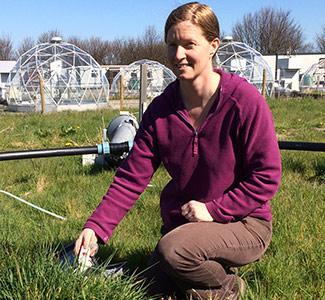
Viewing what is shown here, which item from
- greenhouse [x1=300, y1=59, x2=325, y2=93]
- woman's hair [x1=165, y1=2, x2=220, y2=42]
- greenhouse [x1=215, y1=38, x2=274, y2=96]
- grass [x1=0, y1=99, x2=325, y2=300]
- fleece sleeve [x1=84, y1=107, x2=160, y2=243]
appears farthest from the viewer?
greenhouse [x1=300, y1=59, x2=325, y2=93]

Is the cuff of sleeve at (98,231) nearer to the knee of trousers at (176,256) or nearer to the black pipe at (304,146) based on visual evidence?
the knee of trousers at (176,256)

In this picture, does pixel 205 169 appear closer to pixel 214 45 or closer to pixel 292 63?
pixel 214 45

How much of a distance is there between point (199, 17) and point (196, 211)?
0.91 metres

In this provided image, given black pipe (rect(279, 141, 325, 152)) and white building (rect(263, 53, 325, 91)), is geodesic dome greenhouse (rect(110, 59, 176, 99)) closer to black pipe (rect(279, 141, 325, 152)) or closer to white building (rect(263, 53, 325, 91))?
black pipe (rect(279, 141, 325, 152))

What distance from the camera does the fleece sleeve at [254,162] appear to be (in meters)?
2.46

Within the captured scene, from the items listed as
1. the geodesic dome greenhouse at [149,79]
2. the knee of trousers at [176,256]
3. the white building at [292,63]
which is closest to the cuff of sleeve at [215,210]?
the knee of trousers at [176,256]

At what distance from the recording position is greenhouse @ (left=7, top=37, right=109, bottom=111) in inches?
1030

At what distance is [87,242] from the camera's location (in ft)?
8.20

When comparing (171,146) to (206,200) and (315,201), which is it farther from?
(315,201)

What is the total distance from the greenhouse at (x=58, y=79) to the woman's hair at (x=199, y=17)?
22.9 meters

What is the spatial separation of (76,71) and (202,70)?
25921mm

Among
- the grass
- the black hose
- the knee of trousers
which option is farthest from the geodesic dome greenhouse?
the knee of trousers

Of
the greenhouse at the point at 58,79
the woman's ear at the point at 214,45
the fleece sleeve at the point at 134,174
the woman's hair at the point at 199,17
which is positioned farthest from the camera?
the greenhouse at the point at 58,79

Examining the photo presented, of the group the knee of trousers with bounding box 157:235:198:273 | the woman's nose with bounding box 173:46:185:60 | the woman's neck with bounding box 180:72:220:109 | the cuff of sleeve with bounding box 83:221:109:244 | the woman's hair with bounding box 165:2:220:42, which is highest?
the woman's hair with bounding box 165:2:220:42
